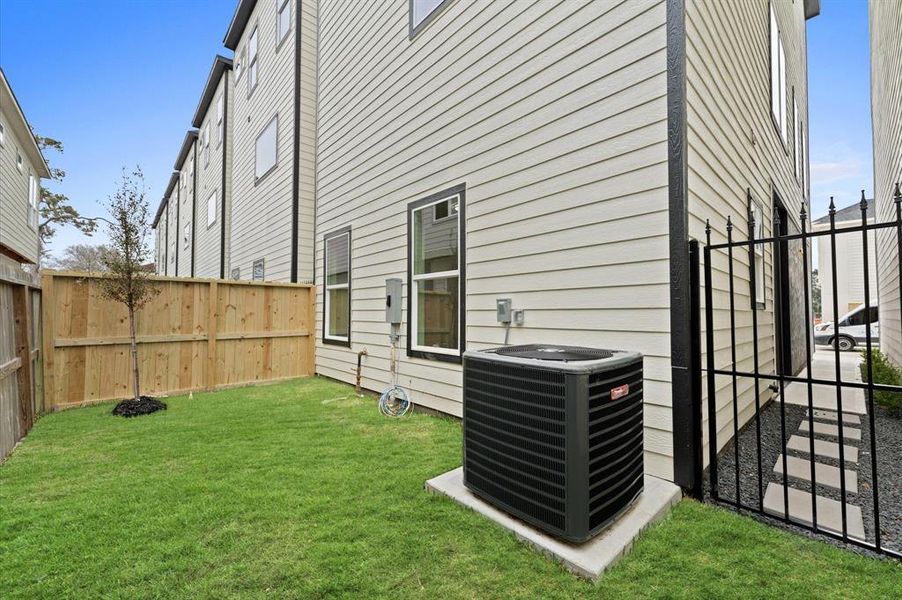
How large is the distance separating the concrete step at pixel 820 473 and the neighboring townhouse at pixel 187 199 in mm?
16920

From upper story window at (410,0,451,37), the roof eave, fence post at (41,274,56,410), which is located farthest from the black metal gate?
the roof eave

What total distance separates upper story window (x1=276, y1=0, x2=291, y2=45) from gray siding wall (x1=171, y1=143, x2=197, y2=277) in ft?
A: 27.7

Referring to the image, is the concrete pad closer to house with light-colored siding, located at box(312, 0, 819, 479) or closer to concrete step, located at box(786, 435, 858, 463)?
house with light-colored siding, located at box(312, 0, 819, 479)

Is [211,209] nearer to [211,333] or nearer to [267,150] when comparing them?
[267,150]

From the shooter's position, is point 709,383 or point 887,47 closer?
point 709,383

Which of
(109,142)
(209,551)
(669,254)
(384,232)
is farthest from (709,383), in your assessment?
(109,142)

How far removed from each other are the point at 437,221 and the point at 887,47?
7.31 metres

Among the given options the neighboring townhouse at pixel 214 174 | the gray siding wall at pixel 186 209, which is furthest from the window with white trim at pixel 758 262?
the gray siding wall at pixel 186 209

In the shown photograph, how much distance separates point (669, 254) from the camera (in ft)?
8.38

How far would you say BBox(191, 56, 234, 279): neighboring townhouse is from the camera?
39.4ft

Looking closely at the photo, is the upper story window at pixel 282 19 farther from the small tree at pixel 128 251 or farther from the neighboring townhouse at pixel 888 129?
the neighboring townhouse at pixel 888 129

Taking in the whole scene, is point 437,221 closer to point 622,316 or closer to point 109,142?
point 622,316

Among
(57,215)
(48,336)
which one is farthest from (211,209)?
(57,215)

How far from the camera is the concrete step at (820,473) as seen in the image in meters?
2.71
